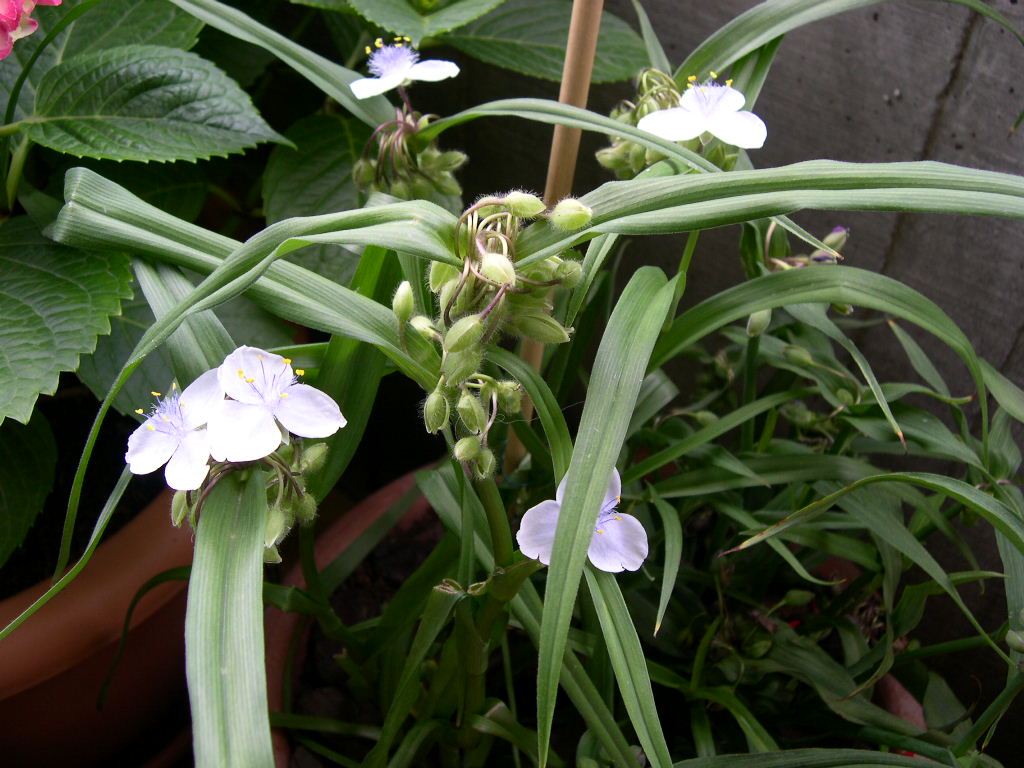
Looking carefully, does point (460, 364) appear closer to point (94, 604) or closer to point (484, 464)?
point (484, 464)

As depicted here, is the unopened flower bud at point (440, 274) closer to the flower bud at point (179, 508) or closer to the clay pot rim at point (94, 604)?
the flower bud at point (179, 508)

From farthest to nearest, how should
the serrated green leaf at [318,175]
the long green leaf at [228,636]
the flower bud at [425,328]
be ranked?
the serrated green leaf at [318,175]
the flower bud at [425,328]
the long green leaf at [228,636]

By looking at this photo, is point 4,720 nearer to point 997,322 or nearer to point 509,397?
point 509,397

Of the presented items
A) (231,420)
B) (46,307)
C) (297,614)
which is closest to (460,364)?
(231,420)

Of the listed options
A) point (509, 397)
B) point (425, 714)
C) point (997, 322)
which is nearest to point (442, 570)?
point (425, 714)

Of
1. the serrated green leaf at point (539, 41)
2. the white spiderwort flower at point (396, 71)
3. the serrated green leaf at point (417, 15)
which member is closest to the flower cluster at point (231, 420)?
the white spiderwort flower at point (396, 71)
